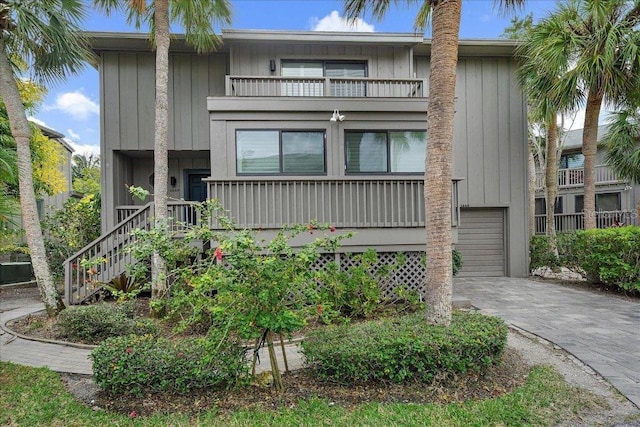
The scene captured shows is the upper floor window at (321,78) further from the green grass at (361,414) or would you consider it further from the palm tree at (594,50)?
the green grass at (361,414)

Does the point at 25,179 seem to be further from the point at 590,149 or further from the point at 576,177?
the point at 576,177

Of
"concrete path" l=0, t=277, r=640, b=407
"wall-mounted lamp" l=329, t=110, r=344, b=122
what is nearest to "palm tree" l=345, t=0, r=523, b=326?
"concrete path" l=0, t=277, r=640, b=407

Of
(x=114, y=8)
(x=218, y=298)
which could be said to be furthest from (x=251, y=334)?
(x=114, y=8)

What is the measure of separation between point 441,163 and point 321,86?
5515mm

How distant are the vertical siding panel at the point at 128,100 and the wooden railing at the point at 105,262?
3.01 metres

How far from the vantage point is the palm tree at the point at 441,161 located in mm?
4098

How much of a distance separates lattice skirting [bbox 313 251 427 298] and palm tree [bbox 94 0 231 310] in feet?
10.2

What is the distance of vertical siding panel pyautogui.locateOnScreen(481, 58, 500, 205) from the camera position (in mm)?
10586

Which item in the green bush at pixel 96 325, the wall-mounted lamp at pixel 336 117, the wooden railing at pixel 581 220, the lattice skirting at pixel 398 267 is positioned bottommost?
the green bush at pixel 96 325

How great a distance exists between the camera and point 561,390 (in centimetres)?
349

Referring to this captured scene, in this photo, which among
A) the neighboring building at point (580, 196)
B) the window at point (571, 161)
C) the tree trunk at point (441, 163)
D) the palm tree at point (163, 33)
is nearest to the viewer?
the tree trunk at point (441, 163)

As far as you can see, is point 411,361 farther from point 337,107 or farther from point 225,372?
point 337,107

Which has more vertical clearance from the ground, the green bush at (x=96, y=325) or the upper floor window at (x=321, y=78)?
the upper floor window at (x=321, y=78)

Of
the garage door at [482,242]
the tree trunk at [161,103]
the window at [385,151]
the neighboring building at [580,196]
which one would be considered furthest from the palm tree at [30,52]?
the neighboring building at [580,196]
